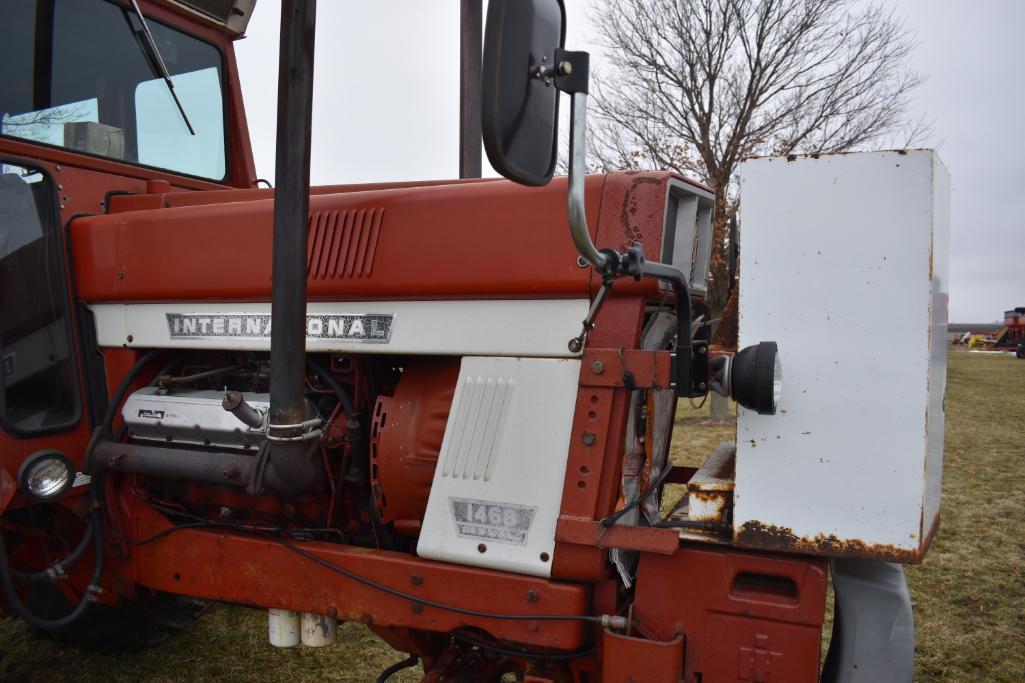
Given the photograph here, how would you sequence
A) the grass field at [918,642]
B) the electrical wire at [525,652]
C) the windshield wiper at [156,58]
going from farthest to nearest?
1. the grass field at [918,642]
2. the windshield wiper at [156,58]
3. the electrical wire at [525,652]

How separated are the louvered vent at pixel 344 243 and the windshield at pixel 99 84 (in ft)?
3.65

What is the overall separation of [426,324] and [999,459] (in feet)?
23.5

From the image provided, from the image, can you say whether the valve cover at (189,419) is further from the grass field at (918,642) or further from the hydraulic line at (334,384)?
the grass field at (918,642)

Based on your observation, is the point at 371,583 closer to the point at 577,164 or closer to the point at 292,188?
the point at 292,188

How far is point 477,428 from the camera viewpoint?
2.06 metres

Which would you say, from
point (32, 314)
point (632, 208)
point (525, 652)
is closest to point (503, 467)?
point (525, 652)

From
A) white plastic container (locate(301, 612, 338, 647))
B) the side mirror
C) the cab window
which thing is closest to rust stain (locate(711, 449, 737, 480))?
the side mirror

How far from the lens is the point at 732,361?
178 centimetres

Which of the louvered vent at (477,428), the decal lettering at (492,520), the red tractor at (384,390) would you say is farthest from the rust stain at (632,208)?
the decal lettering at (492,520)

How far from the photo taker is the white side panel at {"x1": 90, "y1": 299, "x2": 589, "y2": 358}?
2029 mm

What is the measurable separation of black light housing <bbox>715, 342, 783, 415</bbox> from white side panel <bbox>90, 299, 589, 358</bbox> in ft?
1.42

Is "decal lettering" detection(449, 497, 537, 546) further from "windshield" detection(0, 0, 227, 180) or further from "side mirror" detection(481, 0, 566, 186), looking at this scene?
"windshield" detection(0, 0, 227, 180)

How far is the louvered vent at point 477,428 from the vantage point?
80.1 inches

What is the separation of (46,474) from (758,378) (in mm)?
2151
